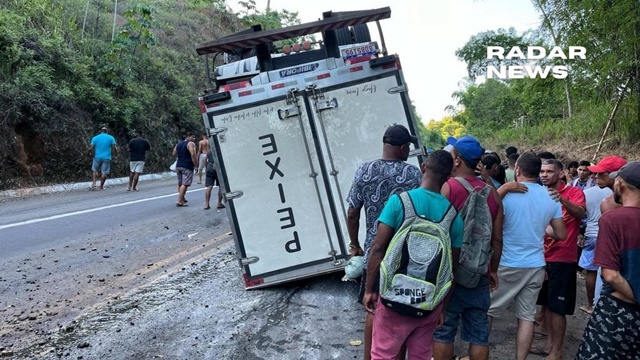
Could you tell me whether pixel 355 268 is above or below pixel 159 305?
above

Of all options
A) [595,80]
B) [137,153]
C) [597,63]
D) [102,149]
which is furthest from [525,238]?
[102,149]

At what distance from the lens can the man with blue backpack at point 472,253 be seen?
3355mm

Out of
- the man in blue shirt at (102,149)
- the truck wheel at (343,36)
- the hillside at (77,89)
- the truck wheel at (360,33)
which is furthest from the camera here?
the hillside at (77,89)

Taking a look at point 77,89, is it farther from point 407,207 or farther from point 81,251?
point 407,207

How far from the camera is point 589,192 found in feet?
16.0

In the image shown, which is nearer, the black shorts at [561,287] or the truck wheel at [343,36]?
the black shorts at [561,287]

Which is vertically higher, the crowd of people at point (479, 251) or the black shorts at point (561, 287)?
the crowd of people at point (479, 251)

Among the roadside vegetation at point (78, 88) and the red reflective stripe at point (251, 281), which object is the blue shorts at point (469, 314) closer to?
the red reflective stripe at point (251, 281)

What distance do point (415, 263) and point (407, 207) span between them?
31 cm

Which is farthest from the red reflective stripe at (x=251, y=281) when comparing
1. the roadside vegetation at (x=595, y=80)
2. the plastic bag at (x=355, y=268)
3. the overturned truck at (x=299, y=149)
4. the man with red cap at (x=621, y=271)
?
the roadside vegetation at (x=595, y=80)

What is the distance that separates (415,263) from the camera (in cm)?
283

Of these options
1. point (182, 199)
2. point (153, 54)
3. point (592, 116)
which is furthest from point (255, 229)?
point (153, 54)

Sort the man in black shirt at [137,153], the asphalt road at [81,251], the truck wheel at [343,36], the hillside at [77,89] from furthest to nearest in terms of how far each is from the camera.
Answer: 1. the hillside at [77,89]
2. the man in black shirt at [137,153]
3. the truck wheel at [343,36]
4. the asphalt road at [81,251]

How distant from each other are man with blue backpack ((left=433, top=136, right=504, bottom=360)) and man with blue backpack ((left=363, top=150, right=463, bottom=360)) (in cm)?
35
